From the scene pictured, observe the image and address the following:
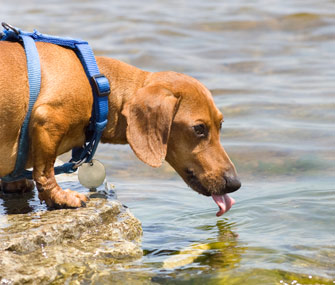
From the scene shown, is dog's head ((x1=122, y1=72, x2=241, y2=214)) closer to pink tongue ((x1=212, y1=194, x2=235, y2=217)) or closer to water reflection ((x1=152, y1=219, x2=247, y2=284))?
pink tongue ((x1=212, y1=194, x2=235, y2=217))

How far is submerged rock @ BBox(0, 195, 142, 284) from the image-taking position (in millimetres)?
4074

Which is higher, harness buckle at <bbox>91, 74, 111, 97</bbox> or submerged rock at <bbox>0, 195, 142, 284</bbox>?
harness buckle at <bbox>91, 74, 111, 97</bbox>

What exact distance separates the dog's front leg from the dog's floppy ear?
1.50ft

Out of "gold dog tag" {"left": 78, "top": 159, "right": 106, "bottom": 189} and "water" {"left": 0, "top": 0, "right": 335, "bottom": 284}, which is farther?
"gold dog tag" {"left": 78, "top": 159, "right": 106, "bottom": 189}

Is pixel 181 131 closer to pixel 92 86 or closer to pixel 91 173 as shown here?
pixel 92 86

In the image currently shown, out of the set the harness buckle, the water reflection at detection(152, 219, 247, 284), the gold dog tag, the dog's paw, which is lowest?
the water reflection at detection(152, 219, 247, 284)

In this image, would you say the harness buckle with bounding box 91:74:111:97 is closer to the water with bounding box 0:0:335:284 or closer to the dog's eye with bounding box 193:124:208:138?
the dog's eye with bounding box 193:124:208:138

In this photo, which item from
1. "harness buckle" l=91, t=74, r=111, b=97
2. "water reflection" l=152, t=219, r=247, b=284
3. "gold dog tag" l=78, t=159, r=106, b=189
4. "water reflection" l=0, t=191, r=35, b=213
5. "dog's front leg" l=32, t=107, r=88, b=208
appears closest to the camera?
"water reflection" l=152, t=219, r=247, b=284

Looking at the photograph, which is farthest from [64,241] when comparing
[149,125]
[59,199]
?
[149,125]

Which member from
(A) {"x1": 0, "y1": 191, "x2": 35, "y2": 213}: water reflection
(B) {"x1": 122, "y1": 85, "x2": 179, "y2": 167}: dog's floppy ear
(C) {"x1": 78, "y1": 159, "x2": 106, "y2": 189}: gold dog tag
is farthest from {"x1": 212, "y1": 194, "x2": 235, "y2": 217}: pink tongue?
(A) {"x1": 0, "y1": 191, "x2": 35, "y2": 213}: water reflection

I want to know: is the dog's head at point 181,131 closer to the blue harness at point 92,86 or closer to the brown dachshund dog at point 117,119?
the brown dachshund dog at point 117,119

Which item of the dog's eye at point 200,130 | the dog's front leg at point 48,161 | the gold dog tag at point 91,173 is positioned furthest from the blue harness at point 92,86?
the dog's eye at point 200,130

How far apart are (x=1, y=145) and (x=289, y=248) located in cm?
208

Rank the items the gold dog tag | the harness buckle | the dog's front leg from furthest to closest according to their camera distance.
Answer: the gold dog tag → the harness buckle → the dog's front leg
